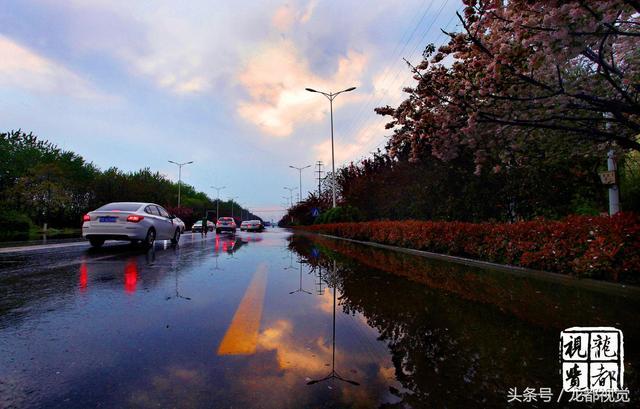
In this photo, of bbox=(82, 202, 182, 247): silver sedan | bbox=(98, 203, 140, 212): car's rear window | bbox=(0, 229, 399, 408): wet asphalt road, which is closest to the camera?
bbox=(0, 229, 399, 408): wet asphalt road

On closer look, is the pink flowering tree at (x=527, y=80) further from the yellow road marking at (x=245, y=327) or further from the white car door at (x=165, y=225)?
the white car door at (x=165, y=225)

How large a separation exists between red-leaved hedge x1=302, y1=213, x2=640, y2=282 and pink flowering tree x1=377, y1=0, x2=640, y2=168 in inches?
69.9

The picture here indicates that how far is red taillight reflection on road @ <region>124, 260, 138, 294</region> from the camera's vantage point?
614cm

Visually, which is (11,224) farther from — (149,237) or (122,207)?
(149,237)

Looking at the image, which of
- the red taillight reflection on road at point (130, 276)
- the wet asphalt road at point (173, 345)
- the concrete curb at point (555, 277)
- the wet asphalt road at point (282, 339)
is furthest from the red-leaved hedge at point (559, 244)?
the red taillight reflection on road at point (130, 276)

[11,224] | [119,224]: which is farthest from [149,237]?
[11,224]

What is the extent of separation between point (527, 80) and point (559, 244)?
3.36 metres

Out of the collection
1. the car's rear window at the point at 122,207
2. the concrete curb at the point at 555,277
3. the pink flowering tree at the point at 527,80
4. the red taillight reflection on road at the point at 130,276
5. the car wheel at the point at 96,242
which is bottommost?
the concrete curb at the point at 555,277

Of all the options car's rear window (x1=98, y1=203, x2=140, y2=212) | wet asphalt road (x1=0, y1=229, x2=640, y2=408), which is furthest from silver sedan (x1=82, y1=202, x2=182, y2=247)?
wet asphalt road (x1=0, y1=229, x2=640, y2=408)

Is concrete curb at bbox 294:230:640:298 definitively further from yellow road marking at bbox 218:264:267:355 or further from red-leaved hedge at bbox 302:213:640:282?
yellow road marking at bbox 218:264:267:355

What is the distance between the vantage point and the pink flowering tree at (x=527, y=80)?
213 inches

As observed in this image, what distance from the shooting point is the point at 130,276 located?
24.0 ft

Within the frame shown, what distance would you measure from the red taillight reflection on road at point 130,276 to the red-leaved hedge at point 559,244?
7.91 metres

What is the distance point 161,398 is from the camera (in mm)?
2535
